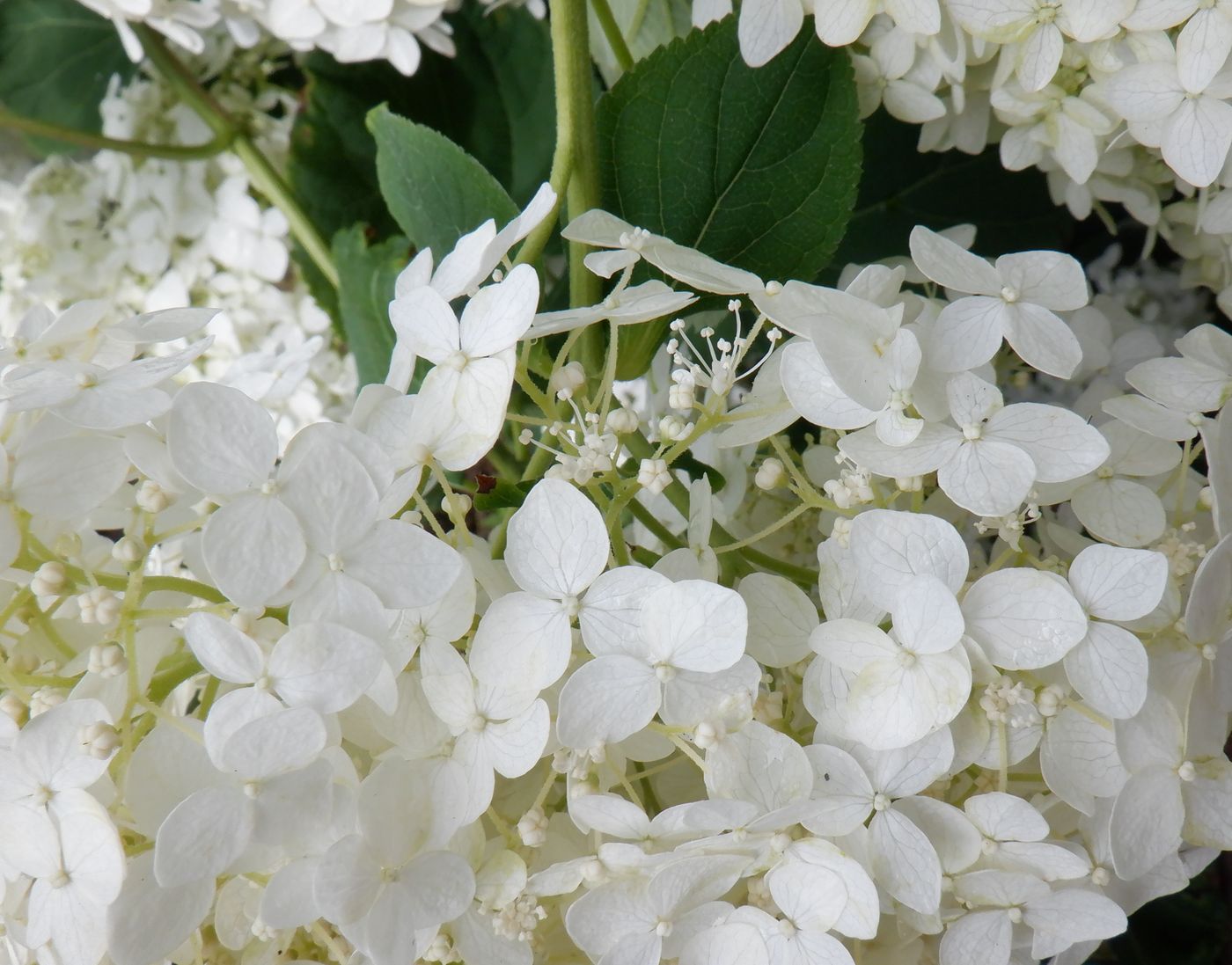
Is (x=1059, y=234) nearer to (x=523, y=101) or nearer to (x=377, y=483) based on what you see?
(x=523, y=101)

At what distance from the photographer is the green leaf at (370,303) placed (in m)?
0.60

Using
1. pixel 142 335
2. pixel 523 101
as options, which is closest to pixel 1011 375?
pixel 523 101

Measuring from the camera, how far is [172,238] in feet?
2.44

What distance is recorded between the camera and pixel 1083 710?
0.34m

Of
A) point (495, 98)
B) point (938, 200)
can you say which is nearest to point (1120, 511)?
point (938, 200)

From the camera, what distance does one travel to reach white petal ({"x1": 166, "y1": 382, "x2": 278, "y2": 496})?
31cm

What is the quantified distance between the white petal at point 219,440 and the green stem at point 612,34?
267mm

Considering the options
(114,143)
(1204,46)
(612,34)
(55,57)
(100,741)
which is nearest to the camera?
(100,741)

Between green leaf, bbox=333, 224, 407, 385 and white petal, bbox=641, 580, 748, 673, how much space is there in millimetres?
332

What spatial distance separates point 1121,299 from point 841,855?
42cm

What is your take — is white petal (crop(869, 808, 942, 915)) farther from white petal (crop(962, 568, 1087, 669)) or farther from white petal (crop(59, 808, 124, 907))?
white petal (crop(59, 808, 124, 907))

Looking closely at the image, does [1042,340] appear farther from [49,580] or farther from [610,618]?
[49,580]

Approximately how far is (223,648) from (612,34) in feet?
1.11

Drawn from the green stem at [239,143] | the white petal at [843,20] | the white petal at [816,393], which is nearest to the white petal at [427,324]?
the white petal at [816,393]
